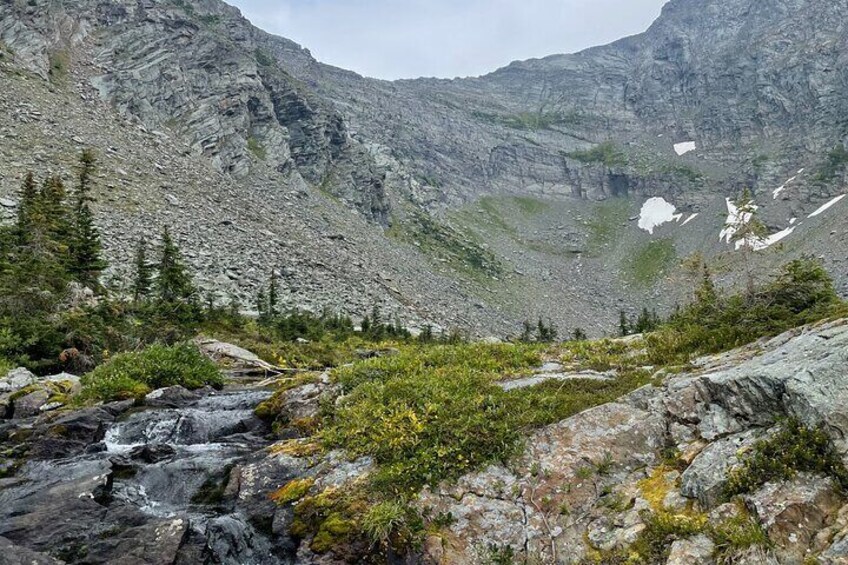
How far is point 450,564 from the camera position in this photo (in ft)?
26.1

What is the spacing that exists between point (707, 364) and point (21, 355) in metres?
24.4

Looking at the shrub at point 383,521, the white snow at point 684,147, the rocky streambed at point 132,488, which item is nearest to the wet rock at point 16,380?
the rocky streambed at point 132,488

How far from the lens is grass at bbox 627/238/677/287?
5187 inches

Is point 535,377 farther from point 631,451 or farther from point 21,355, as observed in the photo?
point 21,355

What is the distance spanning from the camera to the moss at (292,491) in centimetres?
995

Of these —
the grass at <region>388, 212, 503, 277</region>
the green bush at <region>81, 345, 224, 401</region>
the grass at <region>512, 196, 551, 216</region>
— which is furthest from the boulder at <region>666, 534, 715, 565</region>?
the grass at <region>512, 196, 551, 216</region>

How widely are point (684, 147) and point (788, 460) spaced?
20654cm

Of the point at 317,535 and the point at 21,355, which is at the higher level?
the point at 21,355

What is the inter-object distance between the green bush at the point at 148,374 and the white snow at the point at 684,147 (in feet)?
647

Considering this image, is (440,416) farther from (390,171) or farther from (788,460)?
(390,171)

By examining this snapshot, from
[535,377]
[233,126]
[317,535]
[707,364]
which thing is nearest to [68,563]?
[317,535]

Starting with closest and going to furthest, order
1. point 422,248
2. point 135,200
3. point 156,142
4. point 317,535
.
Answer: point 317,535 < point 135,200 < point 156,142 < point 422,248

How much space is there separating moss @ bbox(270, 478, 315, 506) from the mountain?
19.5 metres

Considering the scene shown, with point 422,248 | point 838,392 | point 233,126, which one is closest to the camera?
point 838,392
